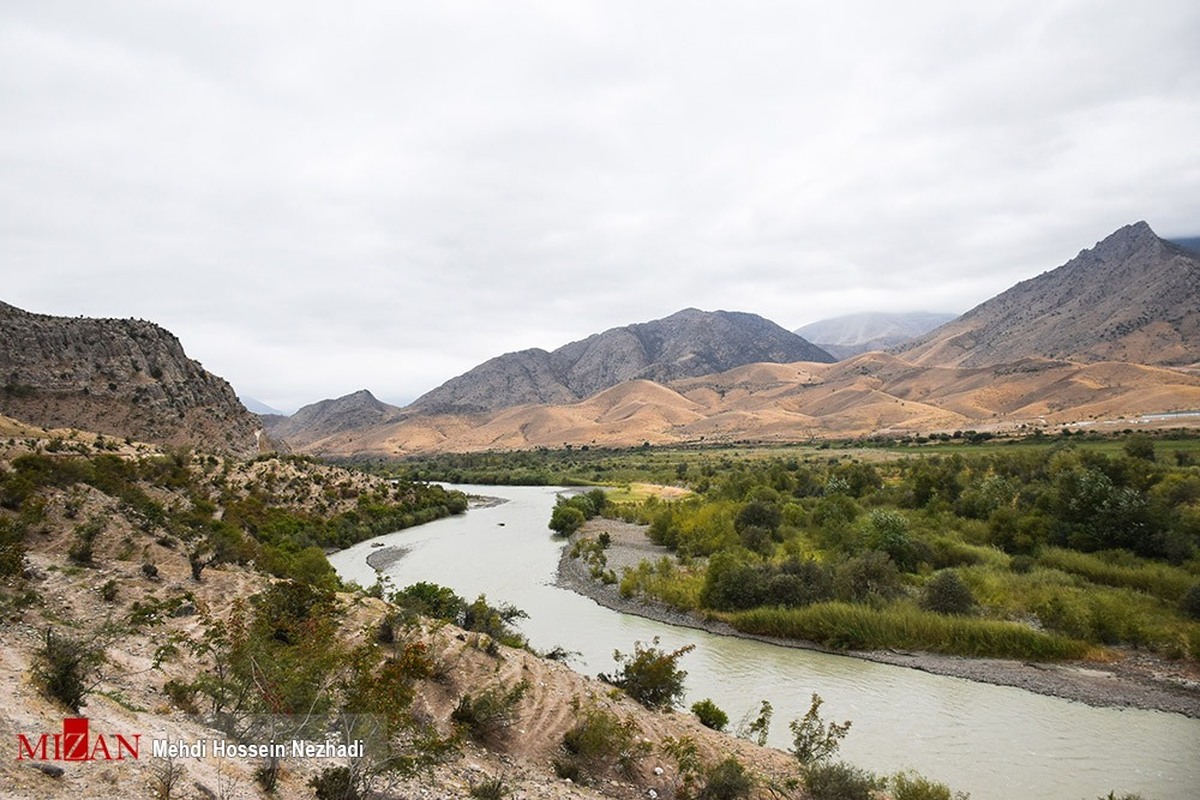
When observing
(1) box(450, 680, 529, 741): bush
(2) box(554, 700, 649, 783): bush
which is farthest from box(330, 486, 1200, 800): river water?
(1) box(450, 680, 529, 741): bush

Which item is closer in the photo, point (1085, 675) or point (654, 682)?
point (654, 682)

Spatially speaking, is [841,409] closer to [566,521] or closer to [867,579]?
[566,521]

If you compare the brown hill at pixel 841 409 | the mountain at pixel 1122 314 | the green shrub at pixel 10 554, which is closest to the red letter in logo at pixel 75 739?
the green shrub at pixel 10 554

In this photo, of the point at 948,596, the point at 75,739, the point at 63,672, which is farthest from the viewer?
the point at 948,596

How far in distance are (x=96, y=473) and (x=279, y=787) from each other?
2533cm

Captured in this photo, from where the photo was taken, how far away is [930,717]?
16328mm

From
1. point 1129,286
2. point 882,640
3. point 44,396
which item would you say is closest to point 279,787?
point 882,640

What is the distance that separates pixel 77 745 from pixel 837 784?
11.6m

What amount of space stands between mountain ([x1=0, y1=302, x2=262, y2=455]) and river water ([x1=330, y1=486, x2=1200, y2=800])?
52721 millimetres

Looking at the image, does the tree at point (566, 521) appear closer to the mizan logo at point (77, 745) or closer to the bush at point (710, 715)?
the bush at point (710, 715)

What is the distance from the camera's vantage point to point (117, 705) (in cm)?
898

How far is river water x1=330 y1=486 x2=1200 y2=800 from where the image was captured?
13.3 metres

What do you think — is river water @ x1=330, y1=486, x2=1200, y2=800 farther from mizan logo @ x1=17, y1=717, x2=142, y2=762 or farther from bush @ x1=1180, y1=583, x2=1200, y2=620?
mizan logo @ x1=17, y1=717, x2=142, y2=762

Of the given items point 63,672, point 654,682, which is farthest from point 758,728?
point 63,672
